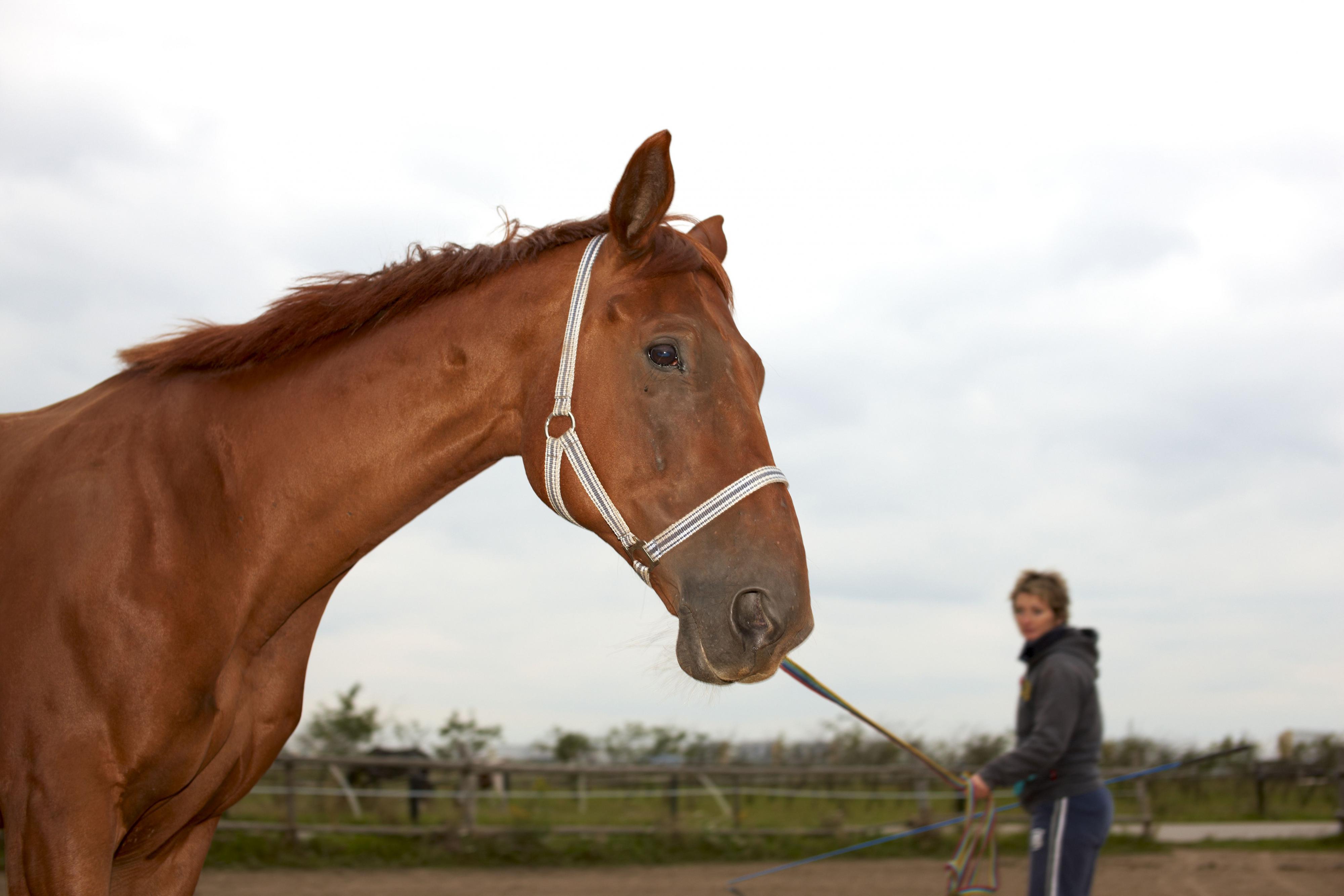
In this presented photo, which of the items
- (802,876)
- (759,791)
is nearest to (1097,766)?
(802,876)

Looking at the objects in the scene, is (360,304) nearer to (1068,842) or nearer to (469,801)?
(1068,842)

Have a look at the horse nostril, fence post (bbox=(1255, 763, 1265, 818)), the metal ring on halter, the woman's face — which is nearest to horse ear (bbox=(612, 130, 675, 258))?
the metal ring on halter

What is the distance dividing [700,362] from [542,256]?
1.86 feet

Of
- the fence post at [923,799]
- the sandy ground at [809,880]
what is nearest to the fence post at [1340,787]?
the sandy ground at [809,880]

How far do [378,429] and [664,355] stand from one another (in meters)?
0.71

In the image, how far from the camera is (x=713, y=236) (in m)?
2.67

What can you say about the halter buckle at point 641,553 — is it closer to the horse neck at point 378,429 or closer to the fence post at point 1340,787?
the horse neck at point 378,429

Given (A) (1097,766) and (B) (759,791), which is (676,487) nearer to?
(A) (1097,766)

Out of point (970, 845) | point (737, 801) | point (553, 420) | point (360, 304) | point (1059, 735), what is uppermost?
point (360, 304)

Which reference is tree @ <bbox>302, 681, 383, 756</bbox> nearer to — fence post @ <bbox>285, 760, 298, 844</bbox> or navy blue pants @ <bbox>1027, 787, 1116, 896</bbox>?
fence post @ <bbox>285, 760, 298, 844</bbox>

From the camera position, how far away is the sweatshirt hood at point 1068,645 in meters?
4.60

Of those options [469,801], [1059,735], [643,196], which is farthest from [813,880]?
[643,196]

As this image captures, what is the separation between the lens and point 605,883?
8.62 m

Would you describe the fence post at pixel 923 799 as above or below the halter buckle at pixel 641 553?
below
